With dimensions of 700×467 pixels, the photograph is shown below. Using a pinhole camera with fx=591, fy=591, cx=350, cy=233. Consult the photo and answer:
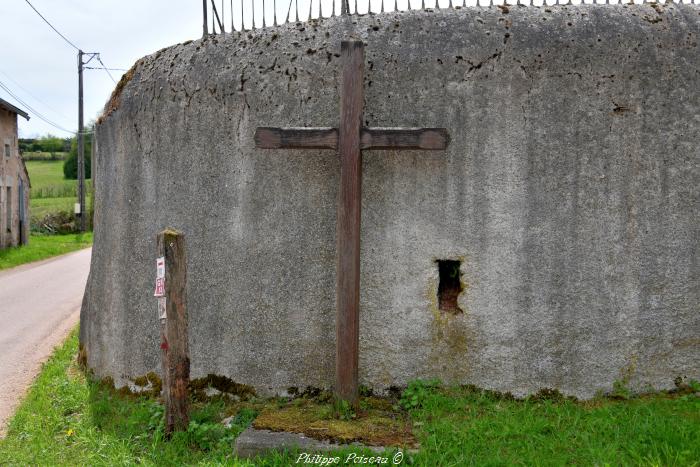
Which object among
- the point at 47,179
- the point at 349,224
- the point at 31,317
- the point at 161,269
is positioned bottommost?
the point at 31,317

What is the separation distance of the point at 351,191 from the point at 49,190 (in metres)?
38.5

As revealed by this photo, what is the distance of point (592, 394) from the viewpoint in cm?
456

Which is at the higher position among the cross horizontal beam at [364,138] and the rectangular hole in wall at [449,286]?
the cross horizontal beam at [364,138]

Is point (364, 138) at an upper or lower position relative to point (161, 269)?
upper

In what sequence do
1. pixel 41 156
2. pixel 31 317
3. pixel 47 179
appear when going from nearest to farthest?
pixel 31 317
pixel 47 179
pixel 41 156

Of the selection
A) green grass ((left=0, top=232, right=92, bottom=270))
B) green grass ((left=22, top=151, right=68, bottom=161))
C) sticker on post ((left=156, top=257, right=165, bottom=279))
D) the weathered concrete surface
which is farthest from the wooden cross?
green grass ((left=22, top=151, right=68, bottom=161))

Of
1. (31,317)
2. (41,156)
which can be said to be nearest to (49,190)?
(41,156)

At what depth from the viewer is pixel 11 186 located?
19047 millimetres

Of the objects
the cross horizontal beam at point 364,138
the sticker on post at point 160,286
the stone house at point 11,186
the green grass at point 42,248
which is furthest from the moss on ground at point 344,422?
the stone house at point 11,186

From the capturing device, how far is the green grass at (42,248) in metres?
16.6

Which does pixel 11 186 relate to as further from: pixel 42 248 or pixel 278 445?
pixel 278 445

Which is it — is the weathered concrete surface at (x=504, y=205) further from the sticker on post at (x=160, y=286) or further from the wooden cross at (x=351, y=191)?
the sticker on post at (x=160, y=286)

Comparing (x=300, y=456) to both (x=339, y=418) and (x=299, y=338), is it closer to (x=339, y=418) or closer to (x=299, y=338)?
(x=339, y=418)

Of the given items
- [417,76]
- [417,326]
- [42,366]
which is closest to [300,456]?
[417,326]
